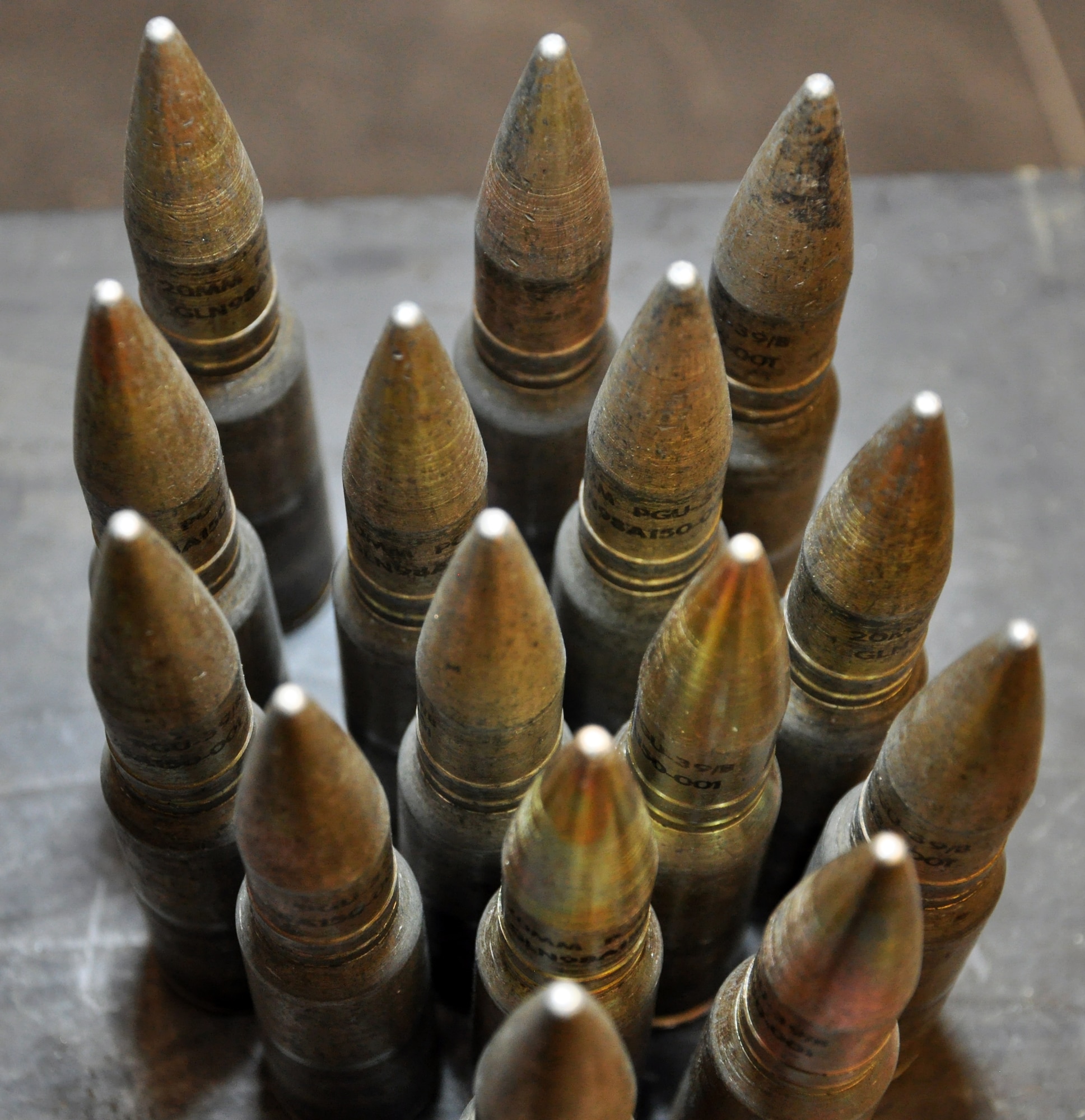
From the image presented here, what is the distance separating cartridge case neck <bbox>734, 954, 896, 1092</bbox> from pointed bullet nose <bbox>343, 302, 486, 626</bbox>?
801 mm

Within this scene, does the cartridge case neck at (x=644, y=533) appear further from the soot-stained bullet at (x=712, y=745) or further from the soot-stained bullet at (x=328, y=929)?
the soot-stained bullet at (x=328, y=929)

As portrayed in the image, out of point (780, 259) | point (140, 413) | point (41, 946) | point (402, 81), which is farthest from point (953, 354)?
point (41, 946)

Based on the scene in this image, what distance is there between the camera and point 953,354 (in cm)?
372

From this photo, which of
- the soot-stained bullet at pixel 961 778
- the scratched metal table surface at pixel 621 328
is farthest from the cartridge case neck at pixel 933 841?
the scratched metal table surface at pixel 621 328

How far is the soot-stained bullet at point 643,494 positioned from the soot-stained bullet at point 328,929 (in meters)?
0.55

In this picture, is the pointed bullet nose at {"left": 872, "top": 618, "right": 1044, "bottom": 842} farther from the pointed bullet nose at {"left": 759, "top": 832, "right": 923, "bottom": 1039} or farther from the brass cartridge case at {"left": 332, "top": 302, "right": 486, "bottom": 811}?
the brass cartridge case at {"left": 332, "top": 302, "right": 486, "bottom": 811}

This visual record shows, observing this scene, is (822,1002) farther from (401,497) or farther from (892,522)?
(401,497)

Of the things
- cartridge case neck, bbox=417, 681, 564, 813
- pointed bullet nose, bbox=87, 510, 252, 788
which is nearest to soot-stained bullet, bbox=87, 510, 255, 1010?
pointed bullet nose, bbox=87, 510, 252, 788

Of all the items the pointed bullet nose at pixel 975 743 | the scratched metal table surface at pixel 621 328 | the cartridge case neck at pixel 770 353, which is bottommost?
the scratched metal table surface at pixel 621 328

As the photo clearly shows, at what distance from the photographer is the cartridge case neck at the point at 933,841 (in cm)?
212

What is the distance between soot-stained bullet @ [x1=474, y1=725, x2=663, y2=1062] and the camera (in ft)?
6.14

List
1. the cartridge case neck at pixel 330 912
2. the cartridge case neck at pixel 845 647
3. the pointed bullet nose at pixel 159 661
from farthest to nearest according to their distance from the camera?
the cartridge case neck at pixel 845 647
the cartridge case neck at pixel 330 912
the pointed bullet nose at pixel 159 661

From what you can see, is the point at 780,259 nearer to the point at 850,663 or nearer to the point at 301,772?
the point at 850,663

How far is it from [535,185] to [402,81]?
2366mm
